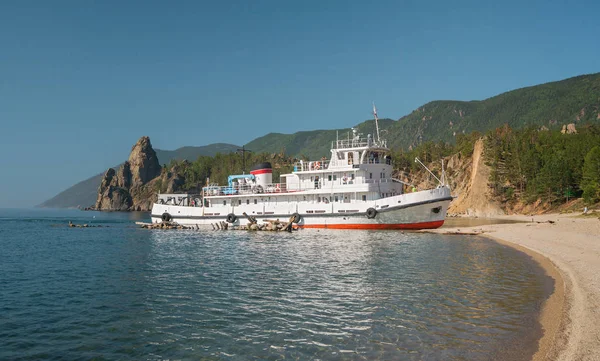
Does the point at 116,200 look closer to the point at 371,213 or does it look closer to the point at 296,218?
the point at 296,218

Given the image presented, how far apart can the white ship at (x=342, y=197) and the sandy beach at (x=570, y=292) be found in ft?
32.1

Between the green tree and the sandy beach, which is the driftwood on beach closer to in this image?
the sandy beach

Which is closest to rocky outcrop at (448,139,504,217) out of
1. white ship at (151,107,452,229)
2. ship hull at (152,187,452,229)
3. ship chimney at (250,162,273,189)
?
white ship at (151,107,452,229)

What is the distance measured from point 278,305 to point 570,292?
34.8ft

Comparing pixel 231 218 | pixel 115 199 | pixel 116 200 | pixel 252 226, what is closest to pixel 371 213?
pixel 252 226

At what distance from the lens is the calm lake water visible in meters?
11.5

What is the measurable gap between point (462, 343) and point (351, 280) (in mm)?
9054

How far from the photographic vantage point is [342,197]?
45469 millimetres

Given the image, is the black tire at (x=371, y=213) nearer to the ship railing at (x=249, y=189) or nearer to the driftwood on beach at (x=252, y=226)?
the driftwood on beach at (x=252, y=226)

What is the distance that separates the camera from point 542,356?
10188mm

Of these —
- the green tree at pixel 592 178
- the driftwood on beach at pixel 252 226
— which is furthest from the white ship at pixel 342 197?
the green tree at pixel 592 178

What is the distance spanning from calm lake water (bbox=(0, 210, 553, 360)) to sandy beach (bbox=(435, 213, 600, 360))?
531mm

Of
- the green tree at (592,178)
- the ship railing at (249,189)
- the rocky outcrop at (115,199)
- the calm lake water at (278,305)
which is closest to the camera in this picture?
the calm lake water at (278,305)

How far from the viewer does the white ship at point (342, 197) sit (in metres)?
42.7
